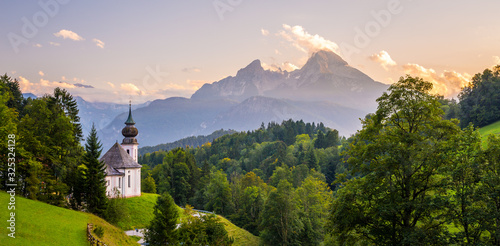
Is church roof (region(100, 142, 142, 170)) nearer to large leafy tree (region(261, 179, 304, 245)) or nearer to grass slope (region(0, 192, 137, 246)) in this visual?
grass slope (region(0, 192, 137, 246))

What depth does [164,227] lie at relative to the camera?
3706cm

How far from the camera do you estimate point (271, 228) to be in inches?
2010

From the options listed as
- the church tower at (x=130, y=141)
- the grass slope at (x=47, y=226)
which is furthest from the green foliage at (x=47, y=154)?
the church tower at (x=130, y=141)

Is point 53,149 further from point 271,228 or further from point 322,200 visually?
point 322,200

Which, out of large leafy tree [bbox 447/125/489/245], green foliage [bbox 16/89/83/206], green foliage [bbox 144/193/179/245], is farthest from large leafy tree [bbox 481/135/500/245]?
green foliage [bbox 16/89/83/206]

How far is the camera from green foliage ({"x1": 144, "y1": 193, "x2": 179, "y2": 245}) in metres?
36.9

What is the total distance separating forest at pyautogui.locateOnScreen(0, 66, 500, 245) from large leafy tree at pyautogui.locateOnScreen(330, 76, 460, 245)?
6 cm

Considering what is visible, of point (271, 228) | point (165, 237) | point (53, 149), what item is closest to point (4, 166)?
point (53, 149)

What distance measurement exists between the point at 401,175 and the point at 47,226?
26543mm

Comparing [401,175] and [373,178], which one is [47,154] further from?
[401,175]

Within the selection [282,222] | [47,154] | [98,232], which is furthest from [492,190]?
[47,154]

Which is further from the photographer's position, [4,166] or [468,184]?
[4,166]

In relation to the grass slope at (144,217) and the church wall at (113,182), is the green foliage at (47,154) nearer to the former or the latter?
the grass slope at (144,217)

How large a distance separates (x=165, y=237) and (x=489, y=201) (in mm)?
28647
